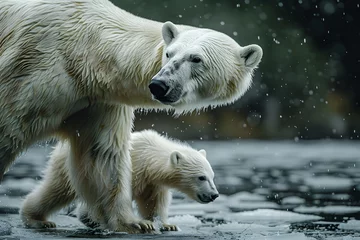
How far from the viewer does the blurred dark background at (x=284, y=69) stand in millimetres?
31031

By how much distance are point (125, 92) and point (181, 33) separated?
54 cm

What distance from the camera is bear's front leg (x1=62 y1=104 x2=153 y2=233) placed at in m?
6.52

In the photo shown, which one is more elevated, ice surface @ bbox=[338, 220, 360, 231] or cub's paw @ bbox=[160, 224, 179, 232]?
ice surface @ bbox=[338, 220, 360, 231]

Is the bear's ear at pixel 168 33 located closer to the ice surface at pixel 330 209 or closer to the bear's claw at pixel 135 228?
the bear's claw at pixel 135 228

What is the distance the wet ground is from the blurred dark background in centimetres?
1473

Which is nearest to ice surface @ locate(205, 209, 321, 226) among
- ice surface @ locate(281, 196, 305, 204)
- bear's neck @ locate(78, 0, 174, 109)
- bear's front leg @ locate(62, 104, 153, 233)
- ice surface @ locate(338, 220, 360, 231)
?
ice surface @ locate(338, 220, 360, 231)

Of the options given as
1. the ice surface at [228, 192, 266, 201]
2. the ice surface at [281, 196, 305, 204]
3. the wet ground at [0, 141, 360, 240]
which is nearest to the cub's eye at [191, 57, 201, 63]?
the wet ground at [0, 141, 360, 240]

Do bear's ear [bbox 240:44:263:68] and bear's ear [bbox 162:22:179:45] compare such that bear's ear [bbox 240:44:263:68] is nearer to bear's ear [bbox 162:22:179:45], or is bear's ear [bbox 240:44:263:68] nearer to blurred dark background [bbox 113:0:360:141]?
bear's ear [bbox 162:22:179:45]

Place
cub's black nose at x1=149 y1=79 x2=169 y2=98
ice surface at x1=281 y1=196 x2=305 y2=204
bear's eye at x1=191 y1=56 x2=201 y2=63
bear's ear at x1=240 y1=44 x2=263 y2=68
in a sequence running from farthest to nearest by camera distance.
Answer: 1. ice surface at x1=281 y1=196 x2=305 y2=204
2. bear's ear at x1=240 y1=44 x2=263 y2=68
3. bear's eye at x1=191 y1=56 x2=201 y2=63
4. cub's black nose at x1=149 y1=79 x2=169 y2=98

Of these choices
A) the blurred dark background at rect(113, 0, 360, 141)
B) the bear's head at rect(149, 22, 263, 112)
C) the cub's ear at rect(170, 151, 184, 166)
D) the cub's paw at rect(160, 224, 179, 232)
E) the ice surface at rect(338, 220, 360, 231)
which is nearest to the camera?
the bear's head at rect(149, 22, 263, 112)

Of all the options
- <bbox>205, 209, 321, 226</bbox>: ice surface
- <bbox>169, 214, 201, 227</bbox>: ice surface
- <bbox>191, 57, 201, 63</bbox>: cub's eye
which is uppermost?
<bbox>191, 57, 201, 63</bbox>: cub's eye

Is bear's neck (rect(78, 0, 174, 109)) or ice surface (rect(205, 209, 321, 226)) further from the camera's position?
ice surface (rect(205, 209, 321, 226))

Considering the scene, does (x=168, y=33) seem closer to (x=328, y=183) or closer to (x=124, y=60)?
(x=124, y=60)

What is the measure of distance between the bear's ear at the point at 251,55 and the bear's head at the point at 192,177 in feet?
5.50
